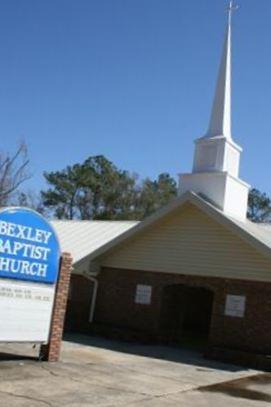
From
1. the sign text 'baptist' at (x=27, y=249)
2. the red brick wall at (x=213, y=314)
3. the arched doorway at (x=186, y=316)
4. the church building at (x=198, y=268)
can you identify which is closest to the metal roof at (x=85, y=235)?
the church building at (x=198, y=268)

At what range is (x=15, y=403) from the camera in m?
10.2

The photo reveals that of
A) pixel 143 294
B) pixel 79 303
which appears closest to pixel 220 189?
pixel 143 294

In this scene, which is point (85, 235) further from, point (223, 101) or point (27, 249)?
point (27, 249)

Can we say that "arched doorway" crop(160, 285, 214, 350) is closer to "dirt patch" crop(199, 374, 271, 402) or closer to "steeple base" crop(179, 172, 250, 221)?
"steeple base" crop(179, 172, 250, 221)

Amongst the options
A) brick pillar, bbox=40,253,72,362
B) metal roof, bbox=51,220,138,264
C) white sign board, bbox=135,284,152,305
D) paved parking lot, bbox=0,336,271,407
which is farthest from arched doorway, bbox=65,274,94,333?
brick pillar, bbox=40,253,72,362

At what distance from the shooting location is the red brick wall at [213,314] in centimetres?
2067

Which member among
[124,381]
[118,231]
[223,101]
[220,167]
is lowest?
[124,381]

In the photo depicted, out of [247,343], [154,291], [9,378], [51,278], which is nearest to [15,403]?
[9,378]

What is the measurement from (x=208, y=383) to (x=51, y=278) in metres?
4.28

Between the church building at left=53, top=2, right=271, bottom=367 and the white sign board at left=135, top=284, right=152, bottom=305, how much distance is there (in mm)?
36

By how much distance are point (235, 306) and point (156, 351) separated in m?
2.93

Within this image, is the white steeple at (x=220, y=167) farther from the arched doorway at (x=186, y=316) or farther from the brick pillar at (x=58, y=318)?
the brick pillar at (x=58, y=318)

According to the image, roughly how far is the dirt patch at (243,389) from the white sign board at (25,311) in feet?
12.5

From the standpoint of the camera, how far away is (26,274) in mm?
14398
